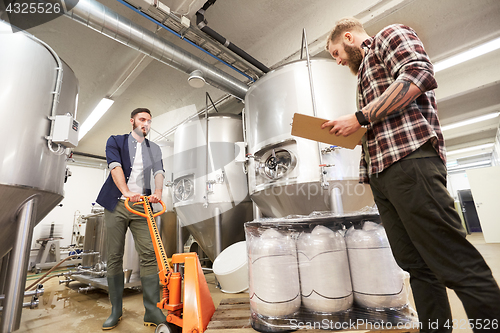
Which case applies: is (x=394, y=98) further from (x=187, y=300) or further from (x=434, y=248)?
(x=187, y=300)

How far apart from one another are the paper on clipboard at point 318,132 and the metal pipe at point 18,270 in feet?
6.72

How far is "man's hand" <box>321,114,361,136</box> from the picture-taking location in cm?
106

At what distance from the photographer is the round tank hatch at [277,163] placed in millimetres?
2604

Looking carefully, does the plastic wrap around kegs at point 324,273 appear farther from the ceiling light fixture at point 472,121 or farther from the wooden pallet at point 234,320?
the ceiling light fixture at point 472,121

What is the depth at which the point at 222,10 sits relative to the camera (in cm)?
357

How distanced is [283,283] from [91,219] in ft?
14.4

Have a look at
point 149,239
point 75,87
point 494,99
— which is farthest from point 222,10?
point 494,99

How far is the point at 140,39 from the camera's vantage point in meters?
3.08

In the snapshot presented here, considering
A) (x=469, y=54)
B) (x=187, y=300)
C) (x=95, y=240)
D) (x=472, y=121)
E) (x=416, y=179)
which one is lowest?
(x=187, y=300)

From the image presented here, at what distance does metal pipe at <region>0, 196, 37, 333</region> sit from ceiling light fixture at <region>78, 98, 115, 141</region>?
4195 millimetres

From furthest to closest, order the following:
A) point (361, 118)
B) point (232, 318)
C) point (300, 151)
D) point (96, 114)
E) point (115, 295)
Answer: point (96, 114)
point (300, 151)
point (115, 295)
point (232, 318)
point (361, 118)

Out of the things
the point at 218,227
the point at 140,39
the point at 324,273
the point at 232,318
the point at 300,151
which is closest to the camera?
the point at 324,273

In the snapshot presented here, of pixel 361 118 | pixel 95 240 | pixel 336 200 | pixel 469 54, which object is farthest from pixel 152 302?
pixel 469 54

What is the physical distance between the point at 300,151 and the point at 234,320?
165 cm
